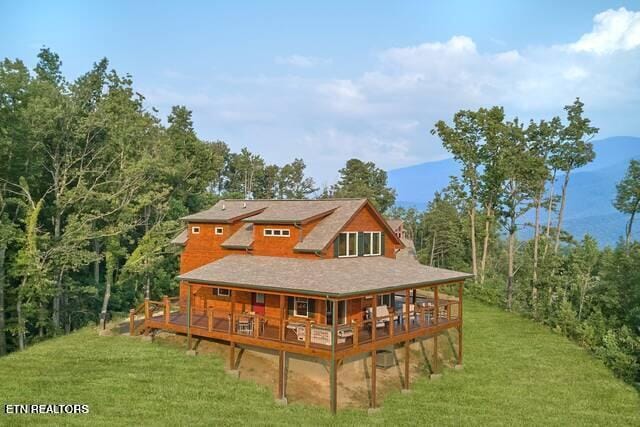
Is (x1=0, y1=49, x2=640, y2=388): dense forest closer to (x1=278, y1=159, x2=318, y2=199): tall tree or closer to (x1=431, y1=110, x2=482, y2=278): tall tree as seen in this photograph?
(x1=431, y1=110, x2=482, y2=278): tall tree

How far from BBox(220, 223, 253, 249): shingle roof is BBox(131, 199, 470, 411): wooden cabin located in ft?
0.22

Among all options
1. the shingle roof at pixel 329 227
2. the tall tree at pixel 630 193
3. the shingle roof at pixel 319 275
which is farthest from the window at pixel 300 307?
the tall tree at pixel 630 193

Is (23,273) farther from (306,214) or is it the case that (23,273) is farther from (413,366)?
(413,366)

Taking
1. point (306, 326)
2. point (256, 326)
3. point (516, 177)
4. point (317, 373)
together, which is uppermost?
point (516, 177)

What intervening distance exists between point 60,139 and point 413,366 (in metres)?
24.9

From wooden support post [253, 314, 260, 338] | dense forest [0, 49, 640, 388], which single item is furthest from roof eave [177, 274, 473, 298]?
dense forest [0, 49, 640, 388]

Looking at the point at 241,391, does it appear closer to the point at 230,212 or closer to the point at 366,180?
the point at 230,212

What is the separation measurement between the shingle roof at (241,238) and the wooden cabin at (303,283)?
0.22 feet

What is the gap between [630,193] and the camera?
145ft

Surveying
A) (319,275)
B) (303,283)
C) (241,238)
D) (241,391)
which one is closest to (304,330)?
(303,283)

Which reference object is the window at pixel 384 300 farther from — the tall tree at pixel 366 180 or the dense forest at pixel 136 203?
the tall tree at pixel 366 180

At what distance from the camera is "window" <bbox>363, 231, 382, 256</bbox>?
84.0ft

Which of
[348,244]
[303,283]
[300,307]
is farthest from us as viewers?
[348,244]

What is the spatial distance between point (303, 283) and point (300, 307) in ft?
11.5
